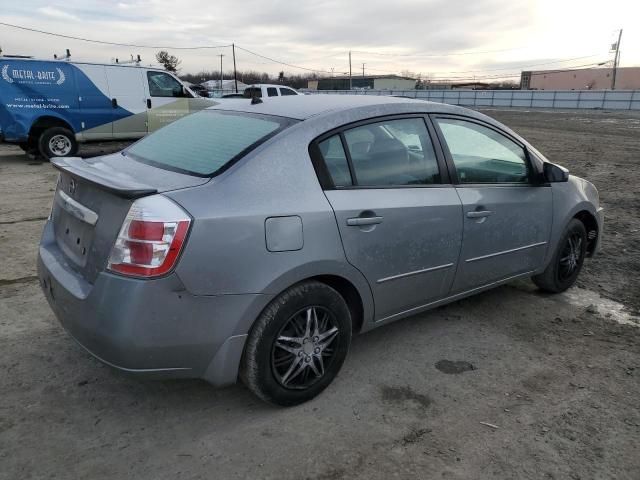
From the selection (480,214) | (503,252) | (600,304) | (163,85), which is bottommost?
(600,304)

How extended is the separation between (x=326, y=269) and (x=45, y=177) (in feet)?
29.3

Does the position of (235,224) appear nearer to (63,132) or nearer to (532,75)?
(63,132)

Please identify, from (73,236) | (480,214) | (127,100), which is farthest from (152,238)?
(127,100)

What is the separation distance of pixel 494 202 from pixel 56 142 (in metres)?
10.6

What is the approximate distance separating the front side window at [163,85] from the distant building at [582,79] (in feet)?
245

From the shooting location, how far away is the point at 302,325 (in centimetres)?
276

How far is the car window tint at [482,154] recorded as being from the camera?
351 centimetres

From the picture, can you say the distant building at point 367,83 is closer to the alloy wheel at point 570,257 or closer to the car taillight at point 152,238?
the alloy wheel at point 570,257

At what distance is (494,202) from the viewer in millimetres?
3617

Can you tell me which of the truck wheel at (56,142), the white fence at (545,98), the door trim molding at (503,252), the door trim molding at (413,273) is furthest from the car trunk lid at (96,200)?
the white fence at (545,98)

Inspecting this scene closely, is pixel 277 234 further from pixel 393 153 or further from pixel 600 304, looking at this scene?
pixel 600 304

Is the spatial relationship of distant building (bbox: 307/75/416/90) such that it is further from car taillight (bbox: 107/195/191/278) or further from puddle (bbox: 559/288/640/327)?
car taillight (bbox: 107/195/191/278)

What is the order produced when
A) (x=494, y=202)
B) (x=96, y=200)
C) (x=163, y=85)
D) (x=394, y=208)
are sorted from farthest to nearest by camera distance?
1. (x=163, y=85)
2. (x=494, y=202)
3. (x=394, y=208)
4. (x=96, y=200)

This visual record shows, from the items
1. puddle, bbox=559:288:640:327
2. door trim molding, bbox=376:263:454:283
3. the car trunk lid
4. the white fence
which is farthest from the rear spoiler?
the white fence
